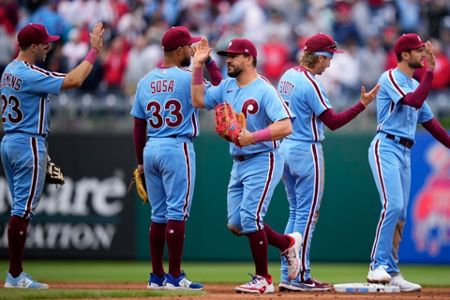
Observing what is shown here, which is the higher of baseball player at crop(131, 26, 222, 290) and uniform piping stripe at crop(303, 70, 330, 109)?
uniform piping stripe at crop(303, 70, 330, 109)

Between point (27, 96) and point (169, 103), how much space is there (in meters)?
1.35

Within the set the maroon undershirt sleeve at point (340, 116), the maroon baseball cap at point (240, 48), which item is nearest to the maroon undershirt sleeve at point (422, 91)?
the maroon undershirt sleeve at point (340, 116)

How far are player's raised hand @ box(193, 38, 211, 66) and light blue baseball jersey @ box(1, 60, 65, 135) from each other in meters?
1.25

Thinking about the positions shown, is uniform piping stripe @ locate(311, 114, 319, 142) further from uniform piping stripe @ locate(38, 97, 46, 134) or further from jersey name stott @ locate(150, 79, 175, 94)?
uniform piping stripe @ locate(38, 97, 46, 134)

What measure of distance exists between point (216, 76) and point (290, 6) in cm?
996

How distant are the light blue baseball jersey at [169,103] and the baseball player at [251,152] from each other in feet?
0.49

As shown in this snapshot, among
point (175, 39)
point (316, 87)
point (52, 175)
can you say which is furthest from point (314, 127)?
point (52, 175)

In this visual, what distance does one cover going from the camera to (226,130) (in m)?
9.23

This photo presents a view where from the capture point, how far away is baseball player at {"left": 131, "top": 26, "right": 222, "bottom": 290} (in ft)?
31.7

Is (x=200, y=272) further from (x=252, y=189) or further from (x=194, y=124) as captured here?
(x=252, y=189)

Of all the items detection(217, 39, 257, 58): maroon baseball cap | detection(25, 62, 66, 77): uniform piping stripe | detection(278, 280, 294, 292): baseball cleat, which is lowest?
detection(278, 280, 294, 292): baseball cleat

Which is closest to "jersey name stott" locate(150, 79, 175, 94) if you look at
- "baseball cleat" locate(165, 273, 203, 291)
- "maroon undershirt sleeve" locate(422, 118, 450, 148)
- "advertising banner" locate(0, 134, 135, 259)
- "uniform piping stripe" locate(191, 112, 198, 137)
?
"uniform piping stripe" locate(191, 112, 198, 137)

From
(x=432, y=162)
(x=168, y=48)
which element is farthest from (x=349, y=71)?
(x=168, y=48)

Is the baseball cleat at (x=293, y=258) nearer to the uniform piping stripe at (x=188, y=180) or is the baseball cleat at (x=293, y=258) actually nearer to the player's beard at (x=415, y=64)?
the uniform piping stripe at (x=188, y=180)
